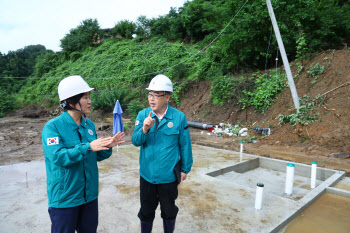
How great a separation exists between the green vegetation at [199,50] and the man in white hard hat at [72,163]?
11.3 m

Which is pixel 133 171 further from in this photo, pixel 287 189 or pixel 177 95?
pixel 177 95

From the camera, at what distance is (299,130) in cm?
923

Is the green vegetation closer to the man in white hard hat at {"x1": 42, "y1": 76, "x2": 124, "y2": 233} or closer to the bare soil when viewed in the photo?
the bare soil

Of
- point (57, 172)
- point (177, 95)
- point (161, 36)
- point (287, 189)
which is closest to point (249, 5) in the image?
point (177, 95)

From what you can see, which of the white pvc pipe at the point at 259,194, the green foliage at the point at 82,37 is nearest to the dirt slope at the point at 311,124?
the white pvc pipe at the point at 259,194

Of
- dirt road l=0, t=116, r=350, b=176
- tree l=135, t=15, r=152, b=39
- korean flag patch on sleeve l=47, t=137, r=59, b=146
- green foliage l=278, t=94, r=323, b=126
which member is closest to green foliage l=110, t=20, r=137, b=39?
tree l=135, t=15, r=152, b=39

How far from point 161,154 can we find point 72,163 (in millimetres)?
975

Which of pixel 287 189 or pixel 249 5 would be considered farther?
pixel 249 5

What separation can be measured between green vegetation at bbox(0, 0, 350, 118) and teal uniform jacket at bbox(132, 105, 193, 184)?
10346mm

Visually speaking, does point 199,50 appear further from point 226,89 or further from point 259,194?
point 259,194

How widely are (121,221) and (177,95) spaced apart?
47.7 ft

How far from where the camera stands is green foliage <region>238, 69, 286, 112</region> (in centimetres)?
1188

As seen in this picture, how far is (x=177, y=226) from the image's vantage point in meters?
3.21

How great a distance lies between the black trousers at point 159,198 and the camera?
2.55 m
